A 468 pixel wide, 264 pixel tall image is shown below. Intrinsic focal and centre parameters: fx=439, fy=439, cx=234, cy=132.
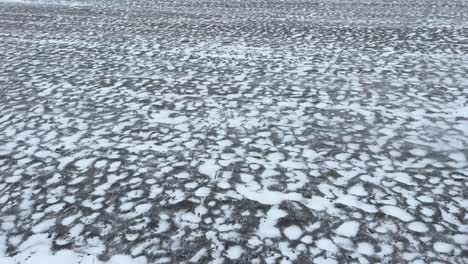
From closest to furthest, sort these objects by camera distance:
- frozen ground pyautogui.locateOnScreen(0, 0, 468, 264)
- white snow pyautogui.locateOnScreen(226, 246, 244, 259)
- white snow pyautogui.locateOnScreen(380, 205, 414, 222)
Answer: white snow pyautogui.locateOnScreen(226, 246, 244, 259), frozen ground pyautogui.locateOnScreen(0, 0, 468, 264), white snow pyautogui.locateOnScreen(380, 205, 414, 222)

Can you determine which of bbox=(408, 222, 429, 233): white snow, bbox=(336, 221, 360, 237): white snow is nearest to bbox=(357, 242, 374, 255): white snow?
bbox=(336, 221, 360, 237): white snow

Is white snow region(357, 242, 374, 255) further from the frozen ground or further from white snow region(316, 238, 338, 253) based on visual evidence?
white snow region(316, 238, 338, 253)

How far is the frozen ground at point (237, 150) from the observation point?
3584mm

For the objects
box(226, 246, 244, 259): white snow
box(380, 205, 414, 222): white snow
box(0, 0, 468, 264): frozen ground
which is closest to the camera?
box(226, 246, 244, 259): white snow

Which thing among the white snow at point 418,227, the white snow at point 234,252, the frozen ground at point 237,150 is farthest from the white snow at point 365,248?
the white snow at point 234,252

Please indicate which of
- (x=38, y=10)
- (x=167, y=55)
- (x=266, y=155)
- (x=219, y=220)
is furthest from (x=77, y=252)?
(x=38, y=10)

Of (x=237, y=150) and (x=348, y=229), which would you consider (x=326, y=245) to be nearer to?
(x=348, y=229)

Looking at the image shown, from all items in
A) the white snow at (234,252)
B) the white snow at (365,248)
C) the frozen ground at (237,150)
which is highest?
the frozen ground at (237,150)

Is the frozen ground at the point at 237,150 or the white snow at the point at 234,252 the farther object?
the frozen ground at the point at 237,150

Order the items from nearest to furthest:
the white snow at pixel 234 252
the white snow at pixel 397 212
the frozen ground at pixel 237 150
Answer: the white snow at pixel 234 252, the frozen ground at pixel 237 150, the white snow at pixel 397 212

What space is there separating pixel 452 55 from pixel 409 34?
→ 6.62 feet

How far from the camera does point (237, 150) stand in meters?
5.04

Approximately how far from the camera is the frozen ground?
358cm

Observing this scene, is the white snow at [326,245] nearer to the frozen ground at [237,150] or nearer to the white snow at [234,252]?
the frozen ground at [237,150]
